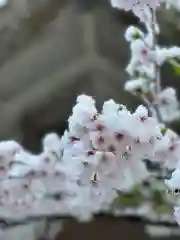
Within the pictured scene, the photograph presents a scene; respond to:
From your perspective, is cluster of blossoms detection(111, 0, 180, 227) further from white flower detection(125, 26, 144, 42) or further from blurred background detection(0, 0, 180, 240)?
blurred background detection(0, 0, 180, 240)

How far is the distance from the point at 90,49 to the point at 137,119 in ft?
3.79

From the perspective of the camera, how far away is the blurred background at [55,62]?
5.31ft

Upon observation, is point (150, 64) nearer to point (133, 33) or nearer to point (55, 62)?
point (133, 33)

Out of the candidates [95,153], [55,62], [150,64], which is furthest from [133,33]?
[55,62]

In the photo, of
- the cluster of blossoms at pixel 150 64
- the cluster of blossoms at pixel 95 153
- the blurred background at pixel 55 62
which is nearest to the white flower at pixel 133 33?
the cluster of blossoms at pixel 150 64

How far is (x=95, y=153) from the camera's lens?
586 mm

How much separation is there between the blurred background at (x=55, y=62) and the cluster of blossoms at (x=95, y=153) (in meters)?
0.76

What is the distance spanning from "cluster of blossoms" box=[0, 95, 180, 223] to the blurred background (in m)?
0.76

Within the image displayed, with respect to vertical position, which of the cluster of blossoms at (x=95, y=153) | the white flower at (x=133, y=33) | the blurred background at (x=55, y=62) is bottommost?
the cluster of blossoms at (x=95, y=153)

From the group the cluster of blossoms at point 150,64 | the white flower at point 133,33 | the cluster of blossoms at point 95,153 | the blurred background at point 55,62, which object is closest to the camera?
the cluster of blossoms at point 95,153

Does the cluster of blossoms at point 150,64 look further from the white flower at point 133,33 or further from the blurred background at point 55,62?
the blurred background at point 55,62

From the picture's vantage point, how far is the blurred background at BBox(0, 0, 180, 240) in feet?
5.31

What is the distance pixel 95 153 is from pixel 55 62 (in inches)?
43.9

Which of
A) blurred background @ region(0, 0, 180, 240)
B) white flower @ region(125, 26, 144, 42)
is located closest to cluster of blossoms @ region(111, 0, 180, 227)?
white flower @ region(125, 26, 144, 42)
